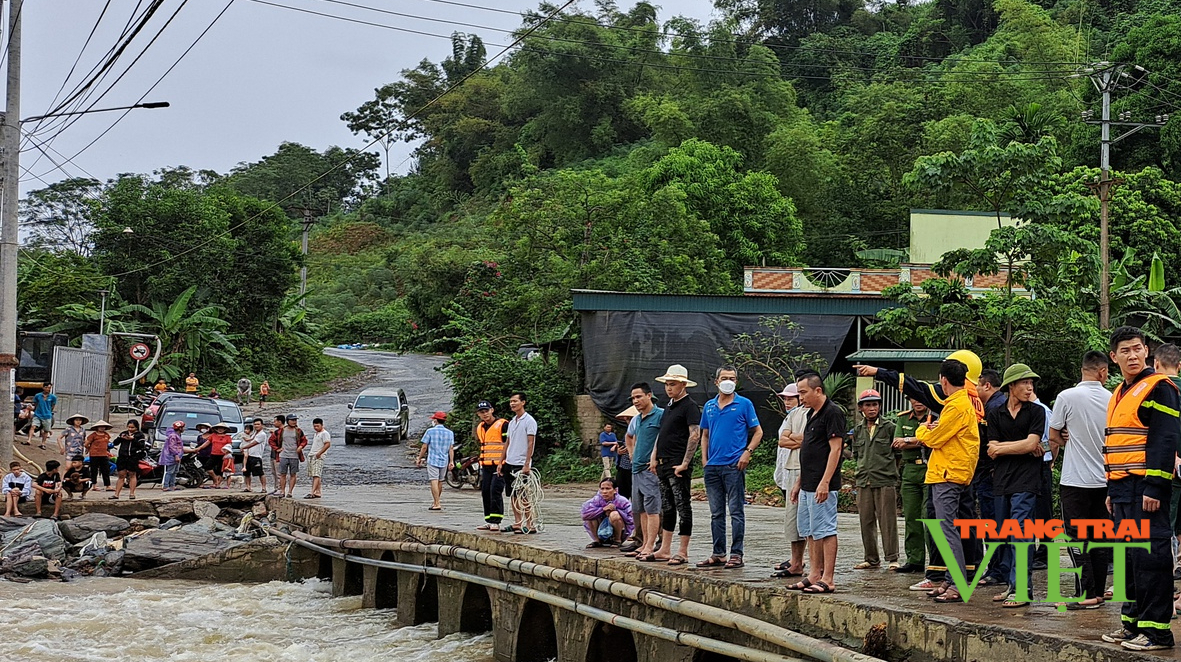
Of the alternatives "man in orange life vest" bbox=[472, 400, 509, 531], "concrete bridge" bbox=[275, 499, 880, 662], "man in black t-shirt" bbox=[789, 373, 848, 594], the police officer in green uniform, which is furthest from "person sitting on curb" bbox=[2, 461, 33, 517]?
the police officer in green uniform

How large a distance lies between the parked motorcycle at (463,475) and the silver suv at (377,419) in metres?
6.89

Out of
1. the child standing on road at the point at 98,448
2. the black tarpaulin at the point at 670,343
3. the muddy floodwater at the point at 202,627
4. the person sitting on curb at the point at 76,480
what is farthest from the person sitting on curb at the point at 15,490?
the black tarpaulin at the point at 670,343

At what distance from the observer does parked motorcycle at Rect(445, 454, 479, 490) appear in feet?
80.2

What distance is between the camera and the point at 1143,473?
6.07m

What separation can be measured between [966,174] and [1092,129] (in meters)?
18.8

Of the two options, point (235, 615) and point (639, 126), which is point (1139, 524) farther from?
point (639, 126)

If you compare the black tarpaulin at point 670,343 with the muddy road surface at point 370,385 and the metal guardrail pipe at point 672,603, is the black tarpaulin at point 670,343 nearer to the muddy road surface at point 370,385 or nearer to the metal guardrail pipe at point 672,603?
the muddy road surface at point 370,385

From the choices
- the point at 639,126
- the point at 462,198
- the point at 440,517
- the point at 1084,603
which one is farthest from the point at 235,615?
the point at 462,198

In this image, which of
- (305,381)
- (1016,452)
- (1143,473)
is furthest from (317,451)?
(305,381)

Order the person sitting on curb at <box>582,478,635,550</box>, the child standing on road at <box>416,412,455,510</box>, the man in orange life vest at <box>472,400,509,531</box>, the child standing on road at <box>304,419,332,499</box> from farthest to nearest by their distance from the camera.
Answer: the child standing on road at <box>304,419,332,499</box>
the child standing on road at <box>416,412,455,510</box>
the man in orange life vest at <box>472,400,509,531</box>
the person sitting on curb at <box>582,478,635,550</box>

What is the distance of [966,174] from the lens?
19.9 m

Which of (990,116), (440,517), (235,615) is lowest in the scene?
(235,615)

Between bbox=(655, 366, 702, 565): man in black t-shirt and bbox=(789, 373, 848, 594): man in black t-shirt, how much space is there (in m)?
1.45

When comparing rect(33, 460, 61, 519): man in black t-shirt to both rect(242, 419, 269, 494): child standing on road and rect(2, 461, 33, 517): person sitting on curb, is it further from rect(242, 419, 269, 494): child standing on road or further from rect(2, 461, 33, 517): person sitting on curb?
rect(242, 419, 269, 494): child standing on road
